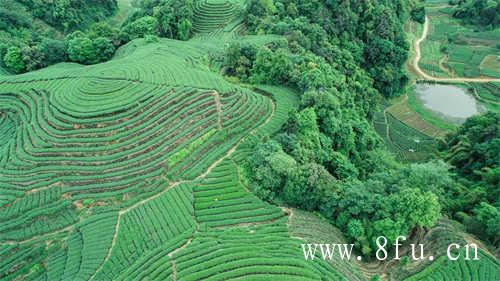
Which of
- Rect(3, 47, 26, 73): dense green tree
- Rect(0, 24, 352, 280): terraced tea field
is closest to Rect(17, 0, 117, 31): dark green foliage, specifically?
Rect(3, 47, 26, 73): dense green tree

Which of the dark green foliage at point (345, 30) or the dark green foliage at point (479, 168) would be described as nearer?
the dark green foliage at point (479, 168)

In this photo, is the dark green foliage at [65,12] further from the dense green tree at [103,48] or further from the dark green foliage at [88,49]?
the dense green tree at [103,48]

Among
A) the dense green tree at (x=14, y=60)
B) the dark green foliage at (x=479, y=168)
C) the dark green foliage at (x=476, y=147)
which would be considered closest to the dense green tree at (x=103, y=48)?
the dense green tree at (x=14, y=60)

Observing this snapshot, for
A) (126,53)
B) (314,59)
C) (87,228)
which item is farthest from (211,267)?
(126,53)

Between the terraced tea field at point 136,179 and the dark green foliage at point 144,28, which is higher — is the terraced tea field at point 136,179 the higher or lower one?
the lower one

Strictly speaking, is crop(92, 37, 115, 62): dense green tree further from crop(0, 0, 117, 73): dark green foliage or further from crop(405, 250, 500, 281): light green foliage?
crop(405, 250, 500, 281): light green foliage

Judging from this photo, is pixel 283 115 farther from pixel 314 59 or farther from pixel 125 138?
pixel 125 138
